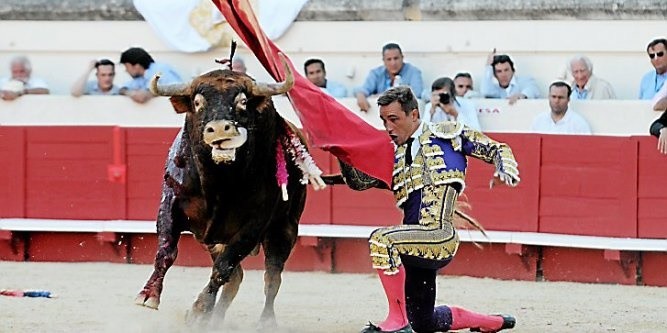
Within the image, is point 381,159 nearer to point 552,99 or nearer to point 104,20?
point 552,99

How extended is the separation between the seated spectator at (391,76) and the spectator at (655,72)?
4.51 feet

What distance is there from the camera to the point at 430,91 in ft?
29.3

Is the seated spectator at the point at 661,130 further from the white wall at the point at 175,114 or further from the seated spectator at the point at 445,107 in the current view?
the seated spectator at the point at 445,107

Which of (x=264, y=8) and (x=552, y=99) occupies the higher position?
(x=264, y=8)

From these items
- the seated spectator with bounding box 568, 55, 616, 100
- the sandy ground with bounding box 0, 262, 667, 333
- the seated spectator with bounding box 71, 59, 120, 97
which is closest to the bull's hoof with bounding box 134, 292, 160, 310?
the sandy ground with bounding box 0, 262, 667, 333

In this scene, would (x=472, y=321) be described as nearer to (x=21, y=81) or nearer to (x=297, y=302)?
(x=297, y=302)

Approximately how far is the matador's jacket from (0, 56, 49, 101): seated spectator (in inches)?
210

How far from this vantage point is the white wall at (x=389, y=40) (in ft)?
31.9

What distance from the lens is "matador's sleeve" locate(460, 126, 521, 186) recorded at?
4.91 m

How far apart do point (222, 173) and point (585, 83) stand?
396cm

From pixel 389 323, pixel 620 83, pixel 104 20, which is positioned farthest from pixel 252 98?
pixel 104 20

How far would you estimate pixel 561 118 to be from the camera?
855 centimetres

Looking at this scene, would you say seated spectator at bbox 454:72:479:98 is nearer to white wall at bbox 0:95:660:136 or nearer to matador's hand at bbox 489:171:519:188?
white wall at bbox 0:95:660:136

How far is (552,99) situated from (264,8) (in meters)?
2.64
